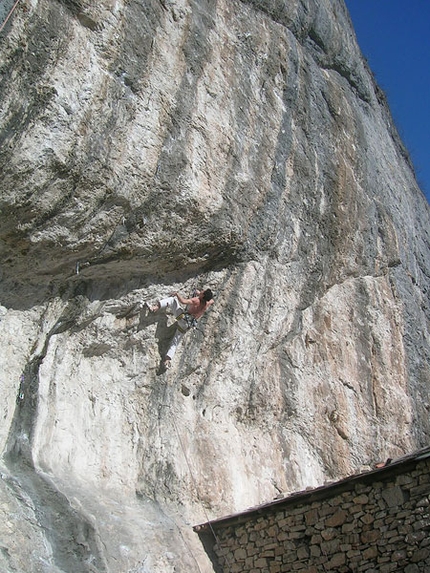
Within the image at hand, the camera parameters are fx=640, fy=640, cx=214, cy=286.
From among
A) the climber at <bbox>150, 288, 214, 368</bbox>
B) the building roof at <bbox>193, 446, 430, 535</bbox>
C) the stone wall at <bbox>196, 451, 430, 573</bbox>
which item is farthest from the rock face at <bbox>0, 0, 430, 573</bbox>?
the stone wall at <bbox>196, 451, 430, 573</bbox>

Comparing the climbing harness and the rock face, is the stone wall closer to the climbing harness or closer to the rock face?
the rock face

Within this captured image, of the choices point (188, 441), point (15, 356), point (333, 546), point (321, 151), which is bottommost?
point (333, 546)

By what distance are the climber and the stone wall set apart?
2.23m

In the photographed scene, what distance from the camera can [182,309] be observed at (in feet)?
26.7

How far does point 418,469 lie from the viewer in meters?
6.45

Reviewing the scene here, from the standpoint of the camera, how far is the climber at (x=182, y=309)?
26.6ft

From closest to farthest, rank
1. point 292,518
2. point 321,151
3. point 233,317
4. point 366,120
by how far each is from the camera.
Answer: point 292,518 → point 233,317 → point 321,151 → point 366,120

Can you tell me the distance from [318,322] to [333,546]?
3817 mm

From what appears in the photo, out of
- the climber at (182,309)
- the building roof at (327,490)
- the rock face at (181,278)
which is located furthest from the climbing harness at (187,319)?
the building roof at (327,490)

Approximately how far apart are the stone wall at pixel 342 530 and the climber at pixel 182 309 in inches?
87.6

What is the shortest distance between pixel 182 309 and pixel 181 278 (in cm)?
47

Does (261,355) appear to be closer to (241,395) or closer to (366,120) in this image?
(241,395)

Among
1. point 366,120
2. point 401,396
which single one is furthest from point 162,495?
point 366,120

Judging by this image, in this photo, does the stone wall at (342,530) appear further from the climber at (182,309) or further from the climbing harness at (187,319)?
the climbing harness at (187,319)
